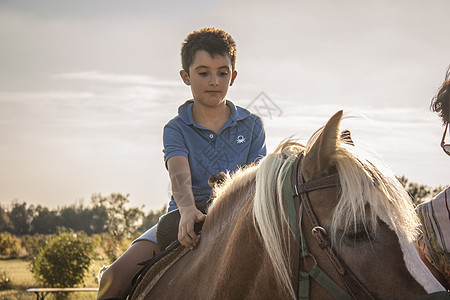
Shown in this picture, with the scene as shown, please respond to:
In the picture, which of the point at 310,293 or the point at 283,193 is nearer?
the point at 310,293

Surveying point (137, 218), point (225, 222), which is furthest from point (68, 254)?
point (225, 222)

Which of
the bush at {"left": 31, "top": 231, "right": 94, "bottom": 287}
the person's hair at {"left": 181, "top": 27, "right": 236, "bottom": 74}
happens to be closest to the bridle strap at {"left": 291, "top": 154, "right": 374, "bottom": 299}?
the person's hair at {"left": 181, "top": 27, "right": 236, "bottom": 74}

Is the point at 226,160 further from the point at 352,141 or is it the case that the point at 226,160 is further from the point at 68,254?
the point at 68,254

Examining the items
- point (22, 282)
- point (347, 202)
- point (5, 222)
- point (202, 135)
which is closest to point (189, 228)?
point (202, 135)

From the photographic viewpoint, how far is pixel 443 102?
2.52 metres

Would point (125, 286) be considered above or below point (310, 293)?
below

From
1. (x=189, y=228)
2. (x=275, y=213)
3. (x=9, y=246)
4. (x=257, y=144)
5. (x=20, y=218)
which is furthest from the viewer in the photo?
(x=20, y=218)

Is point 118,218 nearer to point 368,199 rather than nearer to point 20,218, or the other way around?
point 368,199

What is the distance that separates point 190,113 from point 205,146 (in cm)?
28

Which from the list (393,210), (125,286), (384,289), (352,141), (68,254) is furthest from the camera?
(68,254)

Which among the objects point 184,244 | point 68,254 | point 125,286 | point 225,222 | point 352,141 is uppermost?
point 352,141

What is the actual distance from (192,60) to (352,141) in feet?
4.69

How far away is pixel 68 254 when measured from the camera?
1309 centimetres

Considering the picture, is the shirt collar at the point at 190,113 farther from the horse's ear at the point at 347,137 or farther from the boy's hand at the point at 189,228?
the horse's ear at the point at 347,137
